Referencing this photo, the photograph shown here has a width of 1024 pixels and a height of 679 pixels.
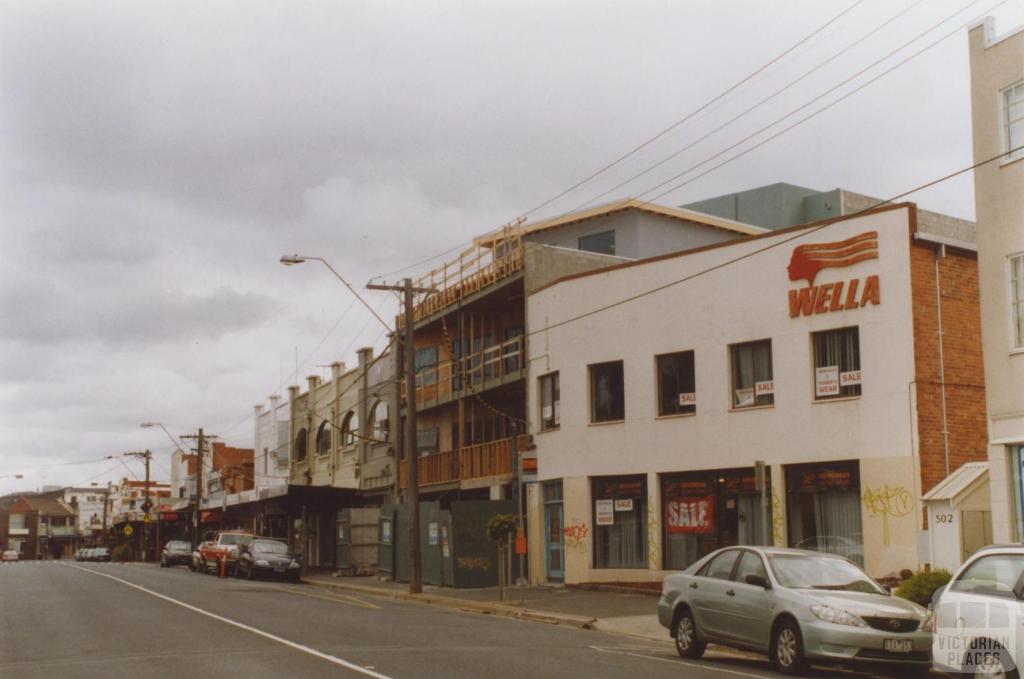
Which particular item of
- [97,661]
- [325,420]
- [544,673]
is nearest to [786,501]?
[544,673]

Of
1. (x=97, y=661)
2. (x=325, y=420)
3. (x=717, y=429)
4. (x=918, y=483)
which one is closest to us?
(x=97, y=661)

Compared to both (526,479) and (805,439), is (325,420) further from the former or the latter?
(805,439)

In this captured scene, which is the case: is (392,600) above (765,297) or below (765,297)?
below

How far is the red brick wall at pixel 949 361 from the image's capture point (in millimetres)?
22719

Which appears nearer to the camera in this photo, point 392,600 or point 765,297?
point 765,297

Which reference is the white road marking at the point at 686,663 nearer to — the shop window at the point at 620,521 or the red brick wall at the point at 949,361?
the red brick wall at the point at 949,361

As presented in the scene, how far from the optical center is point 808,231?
81.6 feet

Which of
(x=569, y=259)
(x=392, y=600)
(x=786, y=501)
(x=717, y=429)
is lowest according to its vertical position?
(x=392, y=600)

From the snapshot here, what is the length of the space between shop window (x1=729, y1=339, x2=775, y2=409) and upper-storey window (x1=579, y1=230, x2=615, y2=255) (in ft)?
40.5

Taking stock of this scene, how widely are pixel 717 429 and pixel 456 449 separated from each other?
1385 cm

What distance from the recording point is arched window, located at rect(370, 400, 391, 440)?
1795 inches

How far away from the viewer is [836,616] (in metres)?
13.1

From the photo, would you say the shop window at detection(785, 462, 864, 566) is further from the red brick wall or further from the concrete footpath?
the concrete footpath

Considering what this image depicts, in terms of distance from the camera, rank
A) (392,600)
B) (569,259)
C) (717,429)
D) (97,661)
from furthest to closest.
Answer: (569,259) < (392,600) < (717,429) < (97,661)
